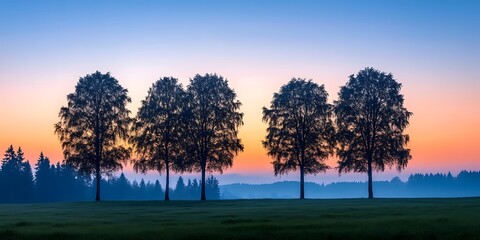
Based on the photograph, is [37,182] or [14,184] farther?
[37,182]

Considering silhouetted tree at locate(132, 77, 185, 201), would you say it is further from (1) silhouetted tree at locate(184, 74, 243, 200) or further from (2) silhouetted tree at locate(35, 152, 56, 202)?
(2) silhouetted tree at locate(35, 152, 56, 202)

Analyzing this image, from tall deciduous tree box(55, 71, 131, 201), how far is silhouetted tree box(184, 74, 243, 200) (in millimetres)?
9220

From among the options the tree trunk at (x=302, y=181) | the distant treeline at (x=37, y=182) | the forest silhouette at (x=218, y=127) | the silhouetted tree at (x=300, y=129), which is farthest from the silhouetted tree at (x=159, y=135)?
the distant treeline at (x=37, y=182)

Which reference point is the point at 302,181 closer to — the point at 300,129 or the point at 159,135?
the point at 300,129

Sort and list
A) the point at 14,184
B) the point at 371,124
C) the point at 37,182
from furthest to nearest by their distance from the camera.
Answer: the point at 37,182, the point at 14,184, the point at 371,124

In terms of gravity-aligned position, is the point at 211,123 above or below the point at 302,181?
above

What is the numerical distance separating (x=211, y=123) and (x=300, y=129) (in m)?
12.8

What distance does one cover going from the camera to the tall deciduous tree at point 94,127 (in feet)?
233

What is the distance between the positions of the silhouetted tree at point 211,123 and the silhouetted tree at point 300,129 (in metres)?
4.99

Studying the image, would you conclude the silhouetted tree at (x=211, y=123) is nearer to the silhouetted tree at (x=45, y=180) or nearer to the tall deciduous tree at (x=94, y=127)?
the tall deciduous tree at (x=94, y=127)

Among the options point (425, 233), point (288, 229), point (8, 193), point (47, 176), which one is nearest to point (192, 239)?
point (288, 229)

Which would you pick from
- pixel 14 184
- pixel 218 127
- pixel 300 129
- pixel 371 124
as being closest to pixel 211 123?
pixel 218 127

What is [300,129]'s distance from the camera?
74750mm

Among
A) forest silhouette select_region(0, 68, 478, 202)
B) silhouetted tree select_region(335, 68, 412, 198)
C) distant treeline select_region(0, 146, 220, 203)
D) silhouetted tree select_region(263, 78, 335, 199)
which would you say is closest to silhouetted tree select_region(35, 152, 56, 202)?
distant treeline select_region(0, 146, 220, 203)
